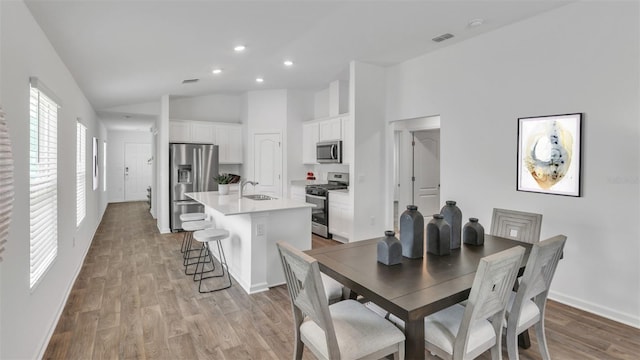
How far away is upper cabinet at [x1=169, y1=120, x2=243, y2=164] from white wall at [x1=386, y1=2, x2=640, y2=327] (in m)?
4.62

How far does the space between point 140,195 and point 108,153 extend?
167 centimetres

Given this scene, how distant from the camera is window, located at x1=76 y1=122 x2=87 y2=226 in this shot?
4.27 meters

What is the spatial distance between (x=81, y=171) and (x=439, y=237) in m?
4.77

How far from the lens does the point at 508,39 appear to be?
11.5ft

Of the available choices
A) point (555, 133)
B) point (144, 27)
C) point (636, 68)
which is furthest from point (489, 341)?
point (144, 27)

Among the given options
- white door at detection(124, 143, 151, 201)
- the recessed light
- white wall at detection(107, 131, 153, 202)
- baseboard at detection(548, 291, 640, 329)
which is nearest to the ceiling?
the recessed light

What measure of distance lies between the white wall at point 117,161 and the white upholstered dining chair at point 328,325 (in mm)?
10699

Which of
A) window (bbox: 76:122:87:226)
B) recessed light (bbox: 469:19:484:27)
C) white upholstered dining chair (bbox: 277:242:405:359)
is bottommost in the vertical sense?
white upholstered dining chair (bbox: 277:242:405:359)

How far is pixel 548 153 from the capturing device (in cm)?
323

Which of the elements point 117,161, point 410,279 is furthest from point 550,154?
point 117,161

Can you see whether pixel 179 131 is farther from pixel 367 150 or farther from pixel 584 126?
pixel 584 126

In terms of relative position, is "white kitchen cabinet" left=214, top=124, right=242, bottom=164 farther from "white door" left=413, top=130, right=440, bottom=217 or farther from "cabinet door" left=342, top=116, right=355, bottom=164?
"white door" left=413, top=130, right=440, bottom=217

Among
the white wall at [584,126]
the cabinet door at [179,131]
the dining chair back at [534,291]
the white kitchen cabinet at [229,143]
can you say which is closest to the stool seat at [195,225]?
the cabinet door at [179,131]

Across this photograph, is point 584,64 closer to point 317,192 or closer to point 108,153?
point 317,192
